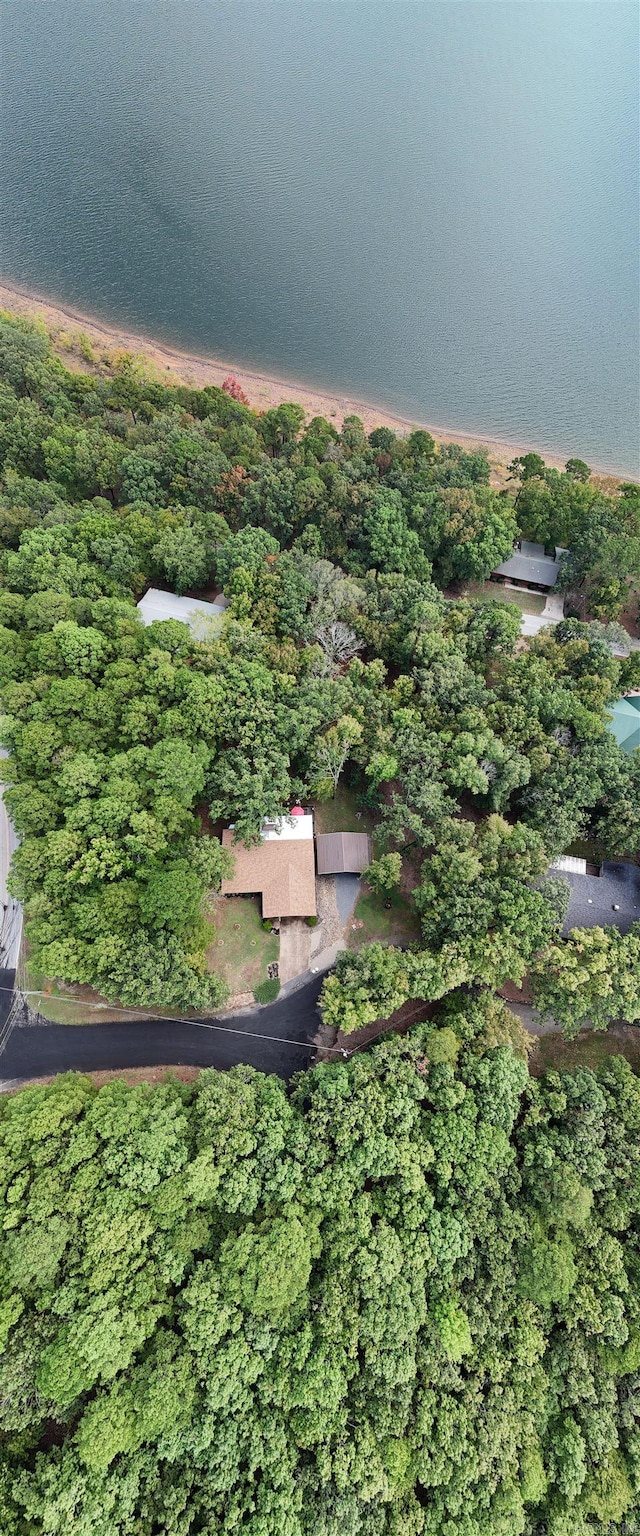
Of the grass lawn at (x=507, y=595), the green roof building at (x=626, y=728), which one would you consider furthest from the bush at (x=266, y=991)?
the grass lawn at (x=507, y=595)

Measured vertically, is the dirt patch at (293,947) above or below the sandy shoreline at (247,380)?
below

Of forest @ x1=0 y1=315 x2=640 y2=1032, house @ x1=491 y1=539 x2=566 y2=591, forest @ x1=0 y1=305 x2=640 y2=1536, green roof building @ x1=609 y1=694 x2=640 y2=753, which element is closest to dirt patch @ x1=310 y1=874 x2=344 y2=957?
forest @ x1=0 y1=305 x2=640 y2=1536

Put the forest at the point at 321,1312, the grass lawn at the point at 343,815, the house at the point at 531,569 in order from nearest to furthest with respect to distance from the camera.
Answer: the forest at the point at 321,1312
the grass lawn at the point at 343,815
the house at the point at 531,569

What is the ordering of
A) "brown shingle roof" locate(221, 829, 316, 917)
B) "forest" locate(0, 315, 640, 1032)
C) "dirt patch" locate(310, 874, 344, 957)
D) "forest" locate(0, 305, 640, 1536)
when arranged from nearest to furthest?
1. "forest" locate(0, 305, 640, 1536)
2. "forest" locate(0, 315, 640, 1032)
3. "brown shingle roof" locate(221, 829, 316, 917)
4. "dirt patch" locate(310, 874, 344, 957)

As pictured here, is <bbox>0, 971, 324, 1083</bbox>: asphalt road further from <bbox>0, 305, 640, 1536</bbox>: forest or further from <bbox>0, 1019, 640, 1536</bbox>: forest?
<bbox>0, 1019, 640, 1536</bbox>: forest

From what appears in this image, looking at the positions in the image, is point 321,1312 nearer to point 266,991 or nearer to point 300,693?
point 266,991

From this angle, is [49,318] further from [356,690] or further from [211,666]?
[356,690]

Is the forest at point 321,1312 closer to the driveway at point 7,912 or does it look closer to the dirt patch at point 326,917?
the dirt patch at point 326,917
